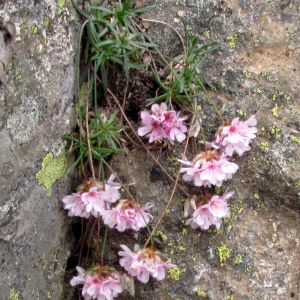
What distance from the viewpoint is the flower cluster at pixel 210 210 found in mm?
2150

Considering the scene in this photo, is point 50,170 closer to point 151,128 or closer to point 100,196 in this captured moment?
point 100,196

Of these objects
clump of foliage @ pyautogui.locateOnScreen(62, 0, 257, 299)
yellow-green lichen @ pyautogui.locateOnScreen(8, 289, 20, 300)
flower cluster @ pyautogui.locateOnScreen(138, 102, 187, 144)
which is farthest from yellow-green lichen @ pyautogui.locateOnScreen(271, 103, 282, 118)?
yellow-green lichen @ pyautogui.locateOnScreen(8, 289, 20, 300)

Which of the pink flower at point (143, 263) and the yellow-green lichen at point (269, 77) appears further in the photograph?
the yellow-green lichen at point (269, 77)

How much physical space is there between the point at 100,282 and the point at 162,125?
34.1 inches

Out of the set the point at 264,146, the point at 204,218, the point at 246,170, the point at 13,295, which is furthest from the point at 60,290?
the point at 264,146

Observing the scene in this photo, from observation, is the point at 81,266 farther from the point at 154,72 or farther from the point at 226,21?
the point at 226,21

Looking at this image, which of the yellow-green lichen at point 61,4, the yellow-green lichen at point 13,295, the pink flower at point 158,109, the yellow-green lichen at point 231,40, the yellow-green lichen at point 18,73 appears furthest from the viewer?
the yellow-green lichen at point 231,40

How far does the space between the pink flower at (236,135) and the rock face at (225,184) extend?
133 millimetres

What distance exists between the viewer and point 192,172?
7.02 ft

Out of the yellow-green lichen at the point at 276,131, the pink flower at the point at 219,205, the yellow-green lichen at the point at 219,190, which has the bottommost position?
the yellow-green lichen at the point at 219,190

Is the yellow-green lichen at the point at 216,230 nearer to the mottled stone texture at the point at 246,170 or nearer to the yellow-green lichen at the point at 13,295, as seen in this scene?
the mottled stone texture at the point at 246,170

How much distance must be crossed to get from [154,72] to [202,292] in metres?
1.20

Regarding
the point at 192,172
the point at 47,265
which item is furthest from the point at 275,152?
the point at 47,265

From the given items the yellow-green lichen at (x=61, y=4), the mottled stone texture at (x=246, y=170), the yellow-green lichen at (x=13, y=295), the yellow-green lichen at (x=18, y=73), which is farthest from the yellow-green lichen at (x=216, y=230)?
the yellow-green lichen at (x=61, y=4)
